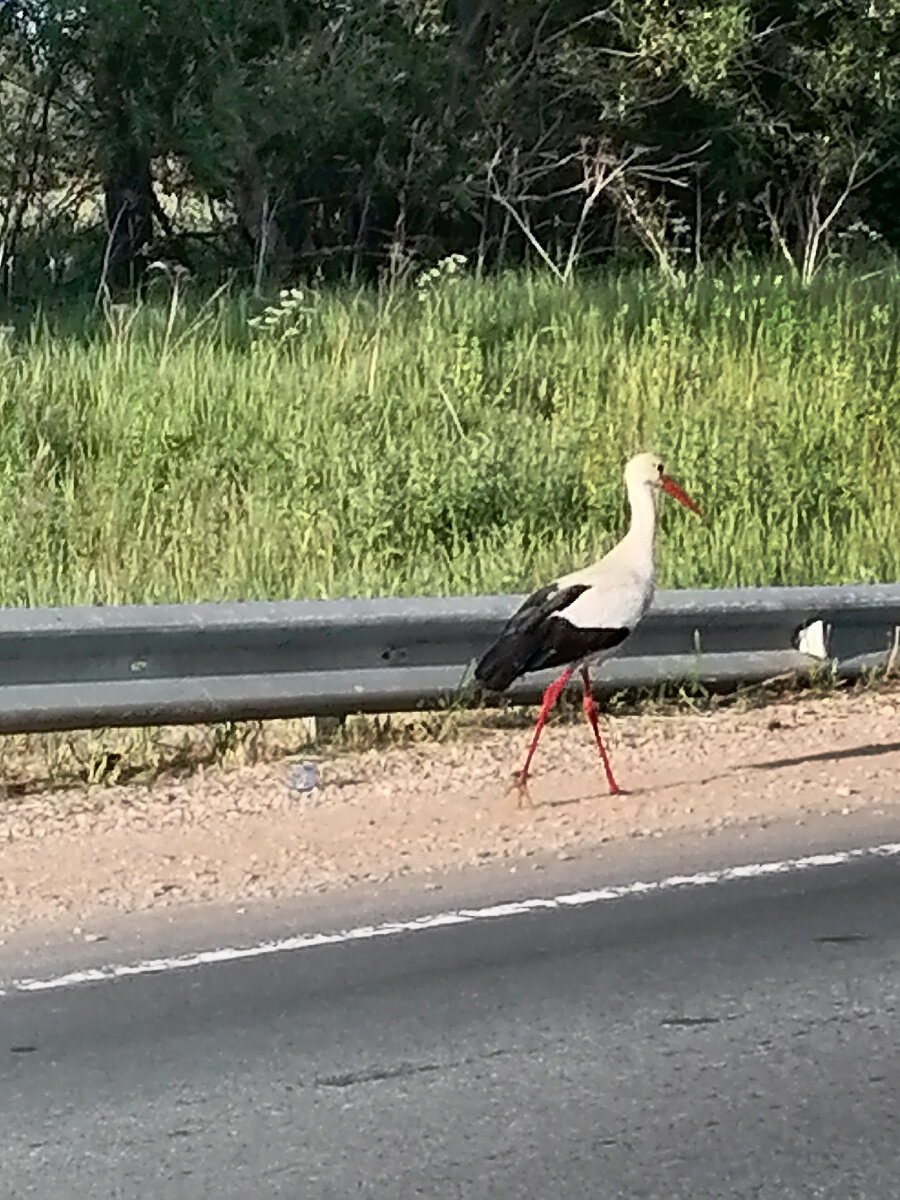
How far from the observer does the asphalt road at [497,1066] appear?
171 inches

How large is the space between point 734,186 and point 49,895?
1673cm

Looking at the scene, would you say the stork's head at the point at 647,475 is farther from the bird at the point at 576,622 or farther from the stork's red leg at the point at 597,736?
the stork's red leg at the point at 597,736

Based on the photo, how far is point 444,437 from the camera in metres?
13.0

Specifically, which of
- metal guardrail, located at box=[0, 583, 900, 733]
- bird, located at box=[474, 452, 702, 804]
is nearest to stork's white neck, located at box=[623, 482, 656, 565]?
bird, located at box=[474, 452, 702, 804]

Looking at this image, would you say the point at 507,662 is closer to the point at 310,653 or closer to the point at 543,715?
the point at 543,715

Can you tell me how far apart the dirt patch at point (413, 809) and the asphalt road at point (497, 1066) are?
0.82 metres

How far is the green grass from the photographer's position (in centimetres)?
1099

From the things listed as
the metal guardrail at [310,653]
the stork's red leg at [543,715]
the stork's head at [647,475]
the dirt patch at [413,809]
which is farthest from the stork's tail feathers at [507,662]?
the stork's head at [647,475]

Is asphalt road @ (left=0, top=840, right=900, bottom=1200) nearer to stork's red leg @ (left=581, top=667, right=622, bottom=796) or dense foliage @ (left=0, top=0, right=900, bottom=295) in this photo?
stork's red leg @ (left=581, top=667, right=622, bottom=796)

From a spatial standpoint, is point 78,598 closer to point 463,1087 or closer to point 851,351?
point 463,1087

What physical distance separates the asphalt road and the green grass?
4408 millimetres

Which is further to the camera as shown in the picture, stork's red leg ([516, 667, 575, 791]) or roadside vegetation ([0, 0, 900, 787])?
roadside vegetation ([0, 0, 900, 787])

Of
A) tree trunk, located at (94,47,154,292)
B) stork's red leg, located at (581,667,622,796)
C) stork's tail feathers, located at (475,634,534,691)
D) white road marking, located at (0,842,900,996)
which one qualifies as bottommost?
white road marking, located at (0,842,900,996)

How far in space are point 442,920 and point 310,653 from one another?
7.16ft
